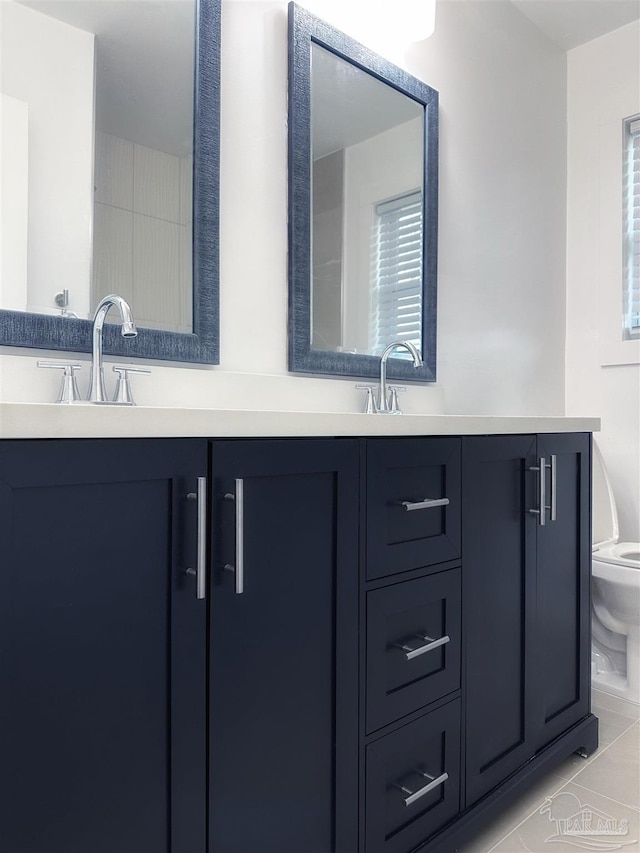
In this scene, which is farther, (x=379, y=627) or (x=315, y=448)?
(x=379, y=627)

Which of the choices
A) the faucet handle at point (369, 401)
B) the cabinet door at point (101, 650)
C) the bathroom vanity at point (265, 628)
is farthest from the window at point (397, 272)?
the cabinet door at point (101, 650)

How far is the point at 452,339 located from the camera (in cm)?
201

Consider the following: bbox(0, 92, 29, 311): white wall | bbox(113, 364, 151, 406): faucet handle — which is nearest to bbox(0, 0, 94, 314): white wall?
bbox(0, 92, 29, 311): white wall

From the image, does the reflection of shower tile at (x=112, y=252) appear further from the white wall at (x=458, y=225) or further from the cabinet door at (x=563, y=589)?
the cabinet door at (x=563, y=589)

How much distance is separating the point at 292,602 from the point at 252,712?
168mm

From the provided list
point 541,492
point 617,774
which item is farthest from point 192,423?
point 617,774

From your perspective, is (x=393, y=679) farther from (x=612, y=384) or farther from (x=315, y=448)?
(x=612, y=384)

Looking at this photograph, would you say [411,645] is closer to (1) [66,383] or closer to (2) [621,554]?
(1) [66,383]

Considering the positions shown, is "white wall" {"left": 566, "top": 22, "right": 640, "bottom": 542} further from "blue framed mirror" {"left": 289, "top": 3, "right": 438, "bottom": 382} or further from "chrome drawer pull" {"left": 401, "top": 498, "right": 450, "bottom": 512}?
"chrome drawer pull" {"left": 401, "top": 498, "right": 450, "bottom": 512}

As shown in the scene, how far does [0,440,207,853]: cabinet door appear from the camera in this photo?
0.71m

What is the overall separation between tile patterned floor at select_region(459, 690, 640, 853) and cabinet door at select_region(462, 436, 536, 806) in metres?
0.13

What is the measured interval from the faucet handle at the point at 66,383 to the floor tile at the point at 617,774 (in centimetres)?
156

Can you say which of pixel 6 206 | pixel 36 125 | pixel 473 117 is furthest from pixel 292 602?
pixel 473 117

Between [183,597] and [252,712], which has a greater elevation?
[183,597]
